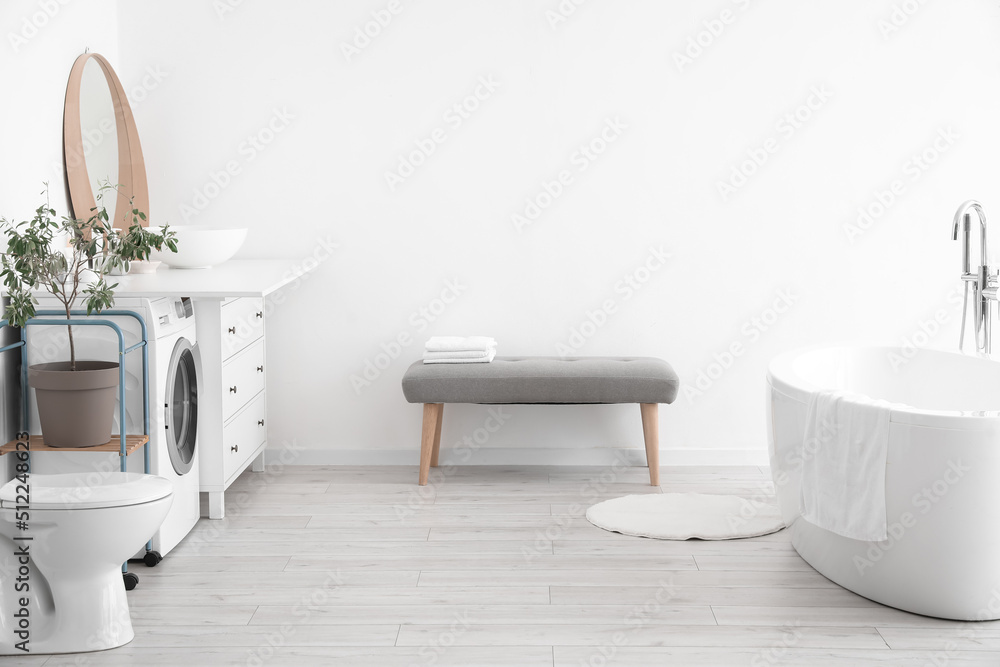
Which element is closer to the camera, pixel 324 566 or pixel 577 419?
pixel 324 566

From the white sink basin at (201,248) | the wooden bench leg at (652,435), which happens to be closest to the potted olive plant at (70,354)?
the white sink basin at (201,248)

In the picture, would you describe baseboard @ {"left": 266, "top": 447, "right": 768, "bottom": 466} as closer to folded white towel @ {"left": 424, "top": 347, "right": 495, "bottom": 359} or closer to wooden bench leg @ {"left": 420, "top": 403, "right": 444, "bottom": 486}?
wooden bench leg @ {"left": 420, "top": 403, "right": 444, "bottom": 486}

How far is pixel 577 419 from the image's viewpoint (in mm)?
3951

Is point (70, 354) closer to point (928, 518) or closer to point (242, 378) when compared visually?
point (242, 378)

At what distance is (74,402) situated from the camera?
101 inches

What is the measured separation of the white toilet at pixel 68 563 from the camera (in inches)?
86.5

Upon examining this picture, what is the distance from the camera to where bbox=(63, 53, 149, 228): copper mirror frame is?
3252 mm

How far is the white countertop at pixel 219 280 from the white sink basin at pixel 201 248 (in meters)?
0.04

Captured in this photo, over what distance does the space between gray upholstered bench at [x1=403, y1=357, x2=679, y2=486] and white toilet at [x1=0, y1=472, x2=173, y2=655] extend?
1.39m

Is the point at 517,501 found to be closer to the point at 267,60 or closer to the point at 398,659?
the point at 398,659

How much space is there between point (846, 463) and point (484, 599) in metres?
1.05

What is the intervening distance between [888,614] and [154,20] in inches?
→ 134

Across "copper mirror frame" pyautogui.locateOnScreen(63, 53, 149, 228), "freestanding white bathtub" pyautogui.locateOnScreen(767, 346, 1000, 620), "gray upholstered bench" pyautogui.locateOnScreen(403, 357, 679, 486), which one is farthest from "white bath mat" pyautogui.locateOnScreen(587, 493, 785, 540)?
"copper mirror frame" pyautogui.locateOnScreen(63, 53, 149, 228)

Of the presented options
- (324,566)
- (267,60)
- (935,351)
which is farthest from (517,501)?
(267,60)
